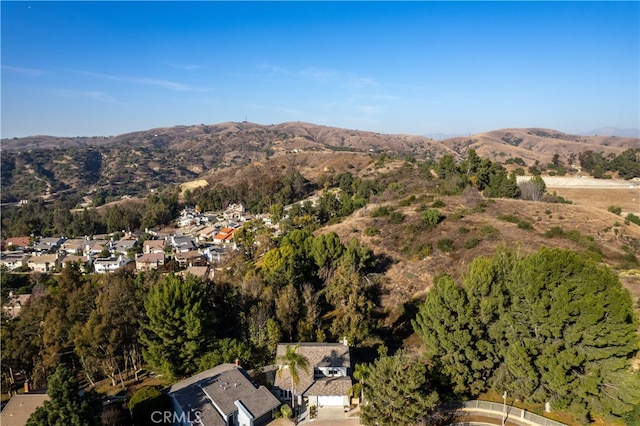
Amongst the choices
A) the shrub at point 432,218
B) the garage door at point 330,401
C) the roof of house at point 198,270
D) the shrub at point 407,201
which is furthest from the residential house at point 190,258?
the garage door at point 330,401

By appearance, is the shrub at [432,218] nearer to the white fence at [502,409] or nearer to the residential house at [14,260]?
the white fence at [502,409]

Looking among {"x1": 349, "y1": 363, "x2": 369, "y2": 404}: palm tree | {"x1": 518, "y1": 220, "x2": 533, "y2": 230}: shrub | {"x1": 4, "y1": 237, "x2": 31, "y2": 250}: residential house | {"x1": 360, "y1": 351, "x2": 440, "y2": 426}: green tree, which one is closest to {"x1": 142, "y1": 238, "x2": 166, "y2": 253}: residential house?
{"x1": 4, "y1": 237, "x2": 31, "y2": 250}: residential house

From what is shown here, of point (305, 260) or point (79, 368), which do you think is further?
point (305, 260)

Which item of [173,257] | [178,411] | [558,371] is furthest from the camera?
[173,257]

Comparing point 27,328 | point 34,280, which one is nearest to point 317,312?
point 27,328

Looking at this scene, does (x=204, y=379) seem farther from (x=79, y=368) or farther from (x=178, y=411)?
(x=79, y=368)

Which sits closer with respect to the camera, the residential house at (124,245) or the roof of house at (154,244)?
the residential house at (124,245)
